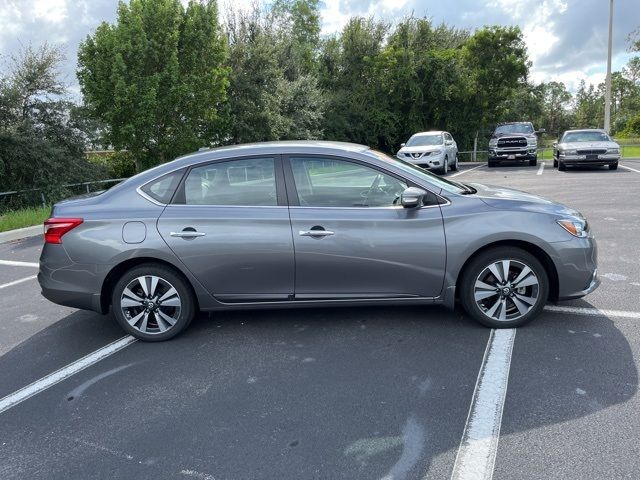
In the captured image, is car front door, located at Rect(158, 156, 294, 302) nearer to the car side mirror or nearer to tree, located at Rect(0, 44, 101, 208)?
the car side mirror

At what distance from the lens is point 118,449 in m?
2.92

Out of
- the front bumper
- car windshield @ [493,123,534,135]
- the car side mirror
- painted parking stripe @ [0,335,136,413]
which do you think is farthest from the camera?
car windshield @ [493,123,534,135]

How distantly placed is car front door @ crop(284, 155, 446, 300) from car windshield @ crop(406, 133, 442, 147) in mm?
15803

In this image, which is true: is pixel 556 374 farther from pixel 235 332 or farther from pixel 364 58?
pixel 364 58

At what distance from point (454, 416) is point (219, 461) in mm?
1391

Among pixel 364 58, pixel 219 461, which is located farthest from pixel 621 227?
pixel 364 58

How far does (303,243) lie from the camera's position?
418cm

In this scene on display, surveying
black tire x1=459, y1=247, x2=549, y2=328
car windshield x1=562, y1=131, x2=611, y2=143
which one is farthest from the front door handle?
car windshield x1=562, y1=131, x2=611, y2=143

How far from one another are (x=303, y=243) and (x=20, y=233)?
8.61 meters

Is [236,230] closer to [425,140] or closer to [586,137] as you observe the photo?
[425,140]

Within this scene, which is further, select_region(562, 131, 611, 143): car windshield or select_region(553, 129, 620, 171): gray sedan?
select_region(562, 131, 611, 143): car windshield

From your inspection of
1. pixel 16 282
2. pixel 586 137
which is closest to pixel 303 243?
pixel 16 282

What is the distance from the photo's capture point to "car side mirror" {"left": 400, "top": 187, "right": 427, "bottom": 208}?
4098 millimetres

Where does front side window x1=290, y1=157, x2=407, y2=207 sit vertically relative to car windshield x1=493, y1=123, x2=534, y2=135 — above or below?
below
